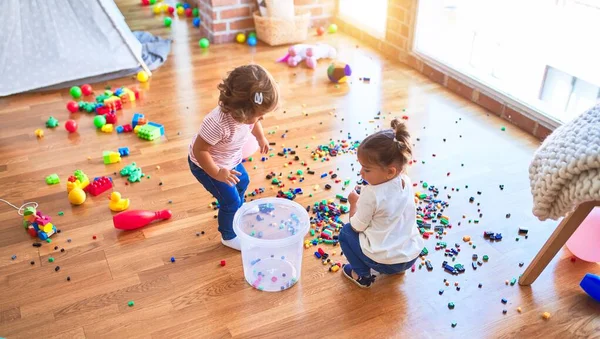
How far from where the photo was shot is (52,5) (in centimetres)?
335

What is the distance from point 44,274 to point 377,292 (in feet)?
3.85

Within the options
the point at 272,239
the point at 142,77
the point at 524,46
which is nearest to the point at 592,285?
the point at 272,239

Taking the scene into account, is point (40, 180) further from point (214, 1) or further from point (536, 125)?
point (536, 125)

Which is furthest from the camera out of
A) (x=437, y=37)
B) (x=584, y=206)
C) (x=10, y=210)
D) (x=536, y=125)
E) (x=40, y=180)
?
(x=437, y=37)

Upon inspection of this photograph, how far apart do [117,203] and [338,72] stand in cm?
169

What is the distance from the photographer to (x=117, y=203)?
228 centimetres

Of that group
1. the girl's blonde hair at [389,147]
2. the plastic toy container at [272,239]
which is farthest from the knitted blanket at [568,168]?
the plastic toy container at [272,239]

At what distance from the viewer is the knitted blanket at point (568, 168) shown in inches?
61.6

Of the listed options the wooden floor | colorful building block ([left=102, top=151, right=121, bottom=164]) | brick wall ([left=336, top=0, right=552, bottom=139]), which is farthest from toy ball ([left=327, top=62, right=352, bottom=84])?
colorful building block ([left=102, top=151, right=121, bottom=164])

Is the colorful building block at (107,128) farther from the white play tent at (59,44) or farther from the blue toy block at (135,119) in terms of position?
the white play tent at (59,44)

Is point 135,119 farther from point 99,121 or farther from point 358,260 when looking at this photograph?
point 358,260

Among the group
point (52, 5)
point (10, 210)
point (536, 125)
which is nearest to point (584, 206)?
point (536, 125)

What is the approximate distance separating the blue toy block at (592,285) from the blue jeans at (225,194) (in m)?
1.22

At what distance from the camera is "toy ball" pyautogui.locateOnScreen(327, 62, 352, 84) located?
3441 mm
